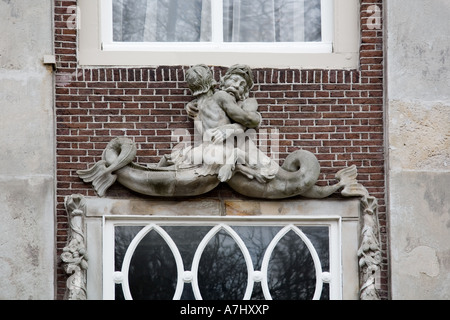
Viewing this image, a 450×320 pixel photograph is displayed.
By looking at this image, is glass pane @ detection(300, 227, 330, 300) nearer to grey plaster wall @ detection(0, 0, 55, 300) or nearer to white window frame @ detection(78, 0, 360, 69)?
white window frame @ detection(78, 0, 360, 69)

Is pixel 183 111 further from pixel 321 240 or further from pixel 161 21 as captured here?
pixel 321 240

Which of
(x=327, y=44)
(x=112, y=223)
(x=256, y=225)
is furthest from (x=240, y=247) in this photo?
(x=327, y=44)

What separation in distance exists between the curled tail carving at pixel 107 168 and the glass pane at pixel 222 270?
125cm

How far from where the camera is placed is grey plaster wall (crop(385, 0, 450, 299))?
17062mm

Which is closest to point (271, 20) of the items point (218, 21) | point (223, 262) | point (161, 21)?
point (218, 21)

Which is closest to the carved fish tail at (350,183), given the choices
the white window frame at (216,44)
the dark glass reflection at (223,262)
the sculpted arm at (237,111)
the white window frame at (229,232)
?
the white window frame at (229,232)

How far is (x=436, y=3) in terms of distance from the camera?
17.7 metres

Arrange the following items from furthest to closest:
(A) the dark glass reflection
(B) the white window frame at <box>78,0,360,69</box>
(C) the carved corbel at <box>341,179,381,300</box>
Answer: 1. (B) the white window frame at <box>78,0,360,69</box>
2. (A) the dark glass reflection
3. (C) the carved corbel at <box>341,179,381,300</box>

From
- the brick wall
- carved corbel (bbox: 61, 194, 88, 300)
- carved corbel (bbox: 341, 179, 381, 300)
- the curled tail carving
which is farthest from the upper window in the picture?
carved corbel (bbox: 61, 194, 88, 300)

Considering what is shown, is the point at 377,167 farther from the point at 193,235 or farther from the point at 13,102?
the point at 13,102

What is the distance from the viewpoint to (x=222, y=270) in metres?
17.2

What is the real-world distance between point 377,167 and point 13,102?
155 inches

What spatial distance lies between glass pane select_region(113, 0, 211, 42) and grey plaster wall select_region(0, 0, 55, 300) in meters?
0.89
